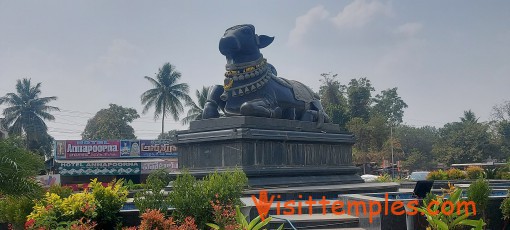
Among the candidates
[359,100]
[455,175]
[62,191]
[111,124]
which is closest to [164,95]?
[111,124]

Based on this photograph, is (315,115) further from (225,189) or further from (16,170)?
(16,170)

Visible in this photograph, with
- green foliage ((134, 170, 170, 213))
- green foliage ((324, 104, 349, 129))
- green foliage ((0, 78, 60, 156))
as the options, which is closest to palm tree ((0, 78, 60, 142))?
green foliage ((0, 78, 60, 156))

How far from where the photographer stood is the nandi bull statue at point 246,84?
1451 cm

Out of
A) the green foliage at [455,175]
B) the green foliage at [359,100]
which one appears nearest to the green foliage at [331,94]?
the green foliage at [359,100]

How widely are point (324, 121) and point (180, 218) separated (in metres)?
10.6

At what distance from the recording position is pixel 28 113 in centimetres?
4325

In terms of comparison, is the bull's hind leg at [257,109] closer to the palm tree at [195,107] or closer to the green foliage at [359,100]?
the palm tree at [195,107]

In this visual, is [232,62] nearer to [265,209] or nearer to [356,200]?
[356,200]

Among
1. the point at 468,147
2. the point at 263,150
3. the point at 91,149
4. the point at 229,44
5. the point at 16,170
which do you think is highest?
the point at 229,44

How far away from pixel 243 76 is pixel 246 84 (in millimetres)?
254

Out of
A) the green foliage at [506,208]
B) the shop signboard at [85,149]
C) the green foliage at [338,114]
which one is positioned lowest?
the green foliage at [506,208]

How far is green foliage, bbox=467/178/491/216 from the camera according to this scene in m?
8.72

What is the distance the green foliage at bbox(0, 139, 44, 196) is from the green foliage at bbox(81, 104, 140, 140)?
50092 mm

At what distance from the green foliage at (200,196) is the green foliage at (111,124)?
1957 inches
